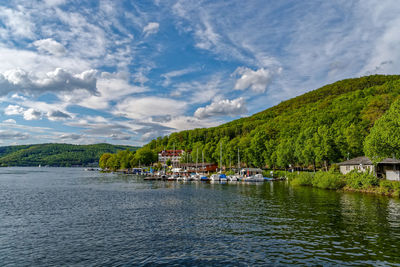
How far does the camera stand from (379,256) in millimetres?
20062

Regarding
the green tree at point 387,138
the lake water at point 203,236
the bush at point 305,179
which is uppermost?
the green tree at point 387,138

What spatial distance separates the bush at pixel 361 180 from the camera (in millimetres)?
57866

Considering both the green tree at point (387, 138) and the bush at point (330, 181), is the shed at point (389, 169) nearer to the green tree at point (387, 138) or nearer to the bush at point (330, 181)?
the green tree at point (387, 138)

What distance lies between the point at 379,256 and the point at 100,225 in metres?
28.2

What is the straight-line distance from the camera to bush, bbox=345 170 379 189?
5787cm

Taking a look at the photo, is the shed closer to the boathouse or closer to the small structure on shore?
the small structure on shore

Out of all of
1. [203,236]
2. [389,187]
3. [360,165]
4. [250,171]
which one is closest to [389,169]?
[360,165]

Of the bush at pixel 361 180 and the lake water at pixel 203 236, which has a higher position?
the bush at pixel 361 180

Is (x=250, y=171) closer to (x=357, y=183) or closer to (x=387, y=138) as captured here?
(x=357, y=183)

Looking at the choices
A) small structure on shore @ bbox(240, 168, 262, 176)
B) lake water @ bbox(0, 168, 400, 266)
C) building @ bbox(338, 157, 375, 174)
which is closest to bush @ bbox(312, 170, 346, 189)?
building @ bbox(338, 157, 375, 174)

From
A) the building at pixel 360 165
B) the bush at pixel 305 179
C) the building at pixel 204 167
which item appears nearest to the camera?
the building at pixel 360 165

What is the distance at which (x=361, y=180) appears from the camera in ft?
197

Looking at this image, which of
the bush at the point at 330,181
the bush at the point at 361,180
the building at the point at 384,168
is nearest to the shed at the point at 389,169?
the building at the point at 384,168

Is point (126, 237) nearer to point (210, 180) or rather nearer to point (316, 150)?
point (316, 150)
